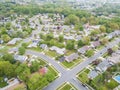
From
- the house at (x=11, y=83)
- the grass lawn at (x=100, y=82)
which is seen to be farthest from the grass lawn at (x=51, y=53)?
the house at (x=11, y=83)

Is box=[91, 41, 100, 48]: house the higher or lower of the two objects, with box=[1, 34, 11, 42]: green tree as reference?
lower

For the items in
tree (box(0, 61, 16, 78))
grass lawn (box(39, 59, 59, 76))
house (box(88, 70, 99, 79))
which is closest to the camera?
tree (box(0, 61, 16, 78))

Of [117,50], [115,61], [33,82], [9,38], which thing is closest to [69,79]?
[33,82]

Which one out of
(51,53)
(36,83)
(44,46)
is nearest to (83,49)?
(51,53)

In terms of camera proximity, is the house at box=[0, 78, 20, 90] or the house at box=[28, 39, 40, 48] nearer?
the house at box=[0, 78, 20, 90]

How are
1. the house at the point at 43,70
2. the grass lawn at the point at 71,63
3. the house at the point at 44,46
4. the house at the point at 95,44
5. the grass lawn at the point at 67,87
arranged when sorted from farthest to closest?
the house at the point at 95,44 → the house at the point at 44,46 → the grass lawn at the point at 71,63 → the house at the point at 43,70 → the grass lawn at the point at 67,87

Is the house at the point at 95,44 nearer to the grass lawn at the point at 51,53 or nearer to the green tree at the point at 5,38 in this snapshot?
the grass lawn at the point at 51,53

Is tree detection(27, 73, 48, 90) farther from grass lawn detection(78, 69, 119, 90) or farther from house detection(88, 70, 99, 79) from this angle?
house detection(88, 70, 99, 79)

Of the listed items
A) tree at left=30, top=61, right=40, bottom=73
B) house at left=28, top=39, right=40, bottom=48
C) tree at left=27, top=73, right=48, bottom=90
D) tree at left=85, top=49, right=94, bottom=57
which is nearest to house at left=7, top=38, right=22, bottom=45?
house at left=28, top=39, right=40, bottom=48
